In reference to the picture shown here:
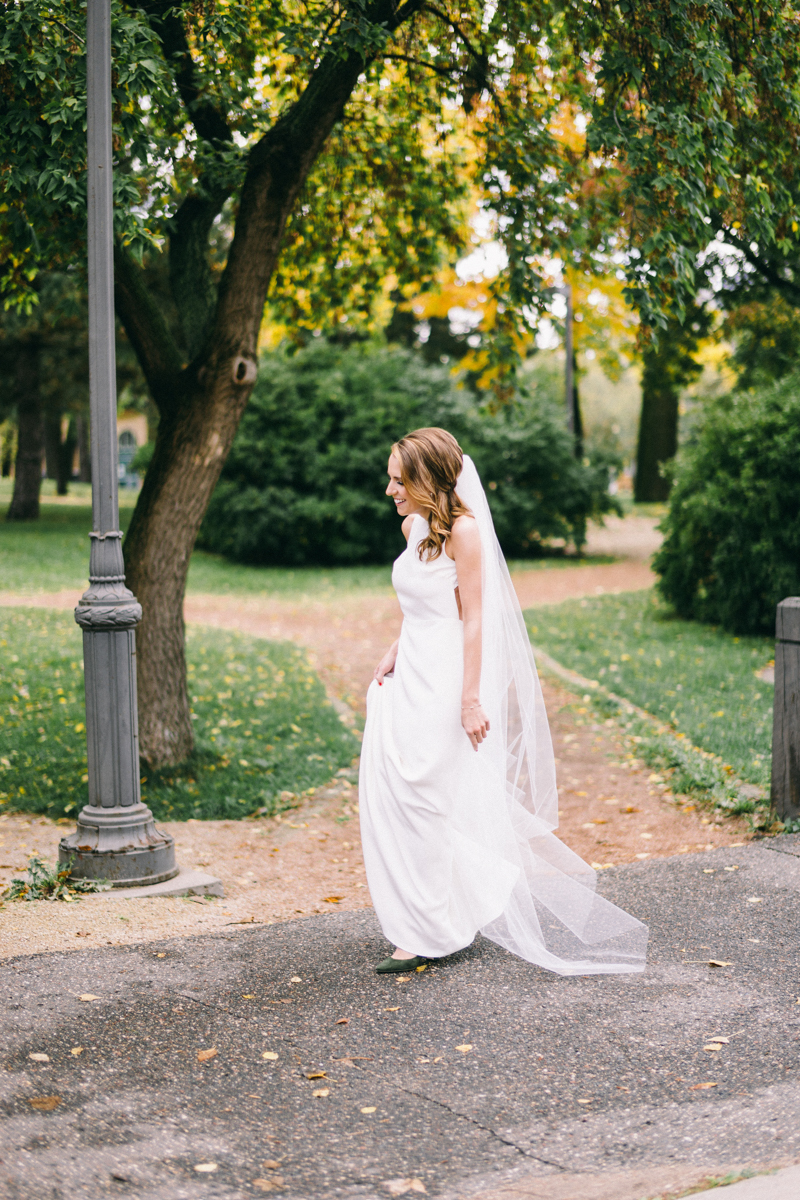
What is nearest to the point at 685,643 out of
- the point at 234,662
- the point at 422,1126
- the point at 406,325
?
the point at 234,662

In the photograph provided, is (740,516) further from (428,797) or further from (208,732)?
(428,797)

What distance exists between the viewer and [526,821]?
14.2 feet

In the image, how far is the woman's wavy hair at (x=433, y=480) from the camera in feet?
13.5

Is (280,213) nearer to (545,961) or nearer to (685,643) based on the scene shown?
(545,961)

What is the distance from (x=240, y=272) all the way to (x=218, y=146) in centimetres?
141

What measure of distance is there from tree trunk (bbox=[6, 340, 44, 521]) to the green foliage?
2397 centimetres

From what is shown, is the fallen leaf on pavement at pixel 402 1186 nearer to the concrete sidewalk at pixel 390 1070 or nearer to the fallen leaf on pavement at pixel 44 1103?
the concrete sidewalk at pixel 390 1070

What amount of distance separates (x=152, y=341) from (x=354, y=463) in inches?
542

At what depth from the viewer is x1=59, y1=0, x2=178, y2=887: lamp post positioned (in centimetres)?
507

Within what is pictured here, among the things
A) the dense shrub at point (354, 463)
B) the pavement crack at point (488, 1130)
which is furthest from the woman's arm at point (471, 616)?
the dense shrub at point (354, 463)

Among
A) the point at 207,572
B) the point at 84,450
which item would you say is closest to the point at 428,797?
the point at 207,572

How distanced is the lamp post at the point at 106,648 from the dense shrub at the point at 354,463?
52.2ft

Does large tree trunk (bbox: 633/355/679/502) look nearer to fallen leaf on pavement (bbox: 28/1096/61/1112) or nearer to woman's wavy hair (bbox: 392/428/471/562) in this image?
woman's wavy hair (bbox: 392/428/471/562)

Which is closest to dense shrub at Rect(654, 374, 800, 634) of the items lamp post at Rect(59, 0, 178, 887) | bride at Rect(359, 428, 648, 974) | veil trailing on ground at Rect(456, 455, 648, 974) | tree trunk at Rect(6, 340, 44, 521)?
veil trailing on ground at Rect(456, 455, 648, 974)
